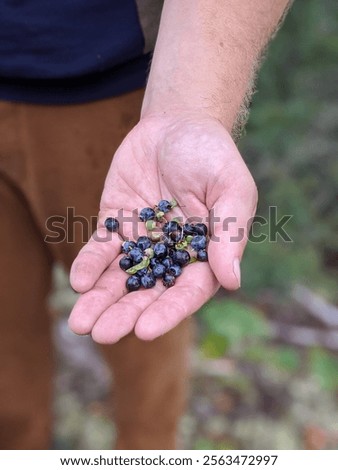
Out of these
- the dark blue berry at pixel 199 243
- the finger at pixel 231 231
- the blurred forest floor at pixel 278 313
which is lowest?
the blurred forest floor at pixel 278 313

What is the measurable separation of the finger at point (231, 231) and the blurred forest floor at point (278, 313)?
1141 millimetres

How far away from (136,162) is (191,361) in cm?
122

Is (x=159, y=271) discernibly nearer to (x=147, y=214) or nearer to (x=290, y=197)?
(x=147, y=214)

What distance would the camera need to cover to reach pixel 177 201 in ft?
4.92

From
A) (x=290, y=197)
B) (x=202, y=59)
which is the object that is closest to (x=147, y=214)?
(x=202, y=59)

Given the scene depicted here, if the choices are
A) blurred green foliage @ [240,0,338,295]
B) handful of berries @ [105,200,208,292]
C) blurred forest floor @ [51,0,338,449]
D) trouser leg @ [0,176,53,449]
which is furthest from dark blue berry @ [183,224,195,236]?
blurred green foliage @ [240,0,338,295]

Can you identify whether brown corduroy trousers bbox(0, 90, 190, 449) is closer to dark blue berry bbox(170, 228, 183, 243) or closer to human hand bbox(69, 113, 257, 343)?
human hand bbox(69, 113, 257, 343)

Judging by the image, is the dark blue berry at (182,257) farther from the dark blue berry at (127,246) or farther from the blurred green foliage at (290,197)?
the blurred green foliage at (290,197)

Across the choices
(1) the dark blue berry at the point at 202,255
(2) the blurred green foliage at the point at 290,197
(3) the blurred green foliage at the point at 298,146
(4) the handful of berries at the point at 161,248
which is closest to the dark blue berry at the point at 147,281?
(4) the handful of berries at the point at 161,248

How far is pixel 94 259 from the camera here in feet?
4.48

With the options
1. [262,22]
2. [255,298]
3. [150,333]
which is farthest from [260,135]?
[150,333]

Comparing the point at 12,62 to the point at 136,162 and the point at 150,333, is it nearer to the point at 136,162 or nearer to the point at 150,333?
the point at 136,162

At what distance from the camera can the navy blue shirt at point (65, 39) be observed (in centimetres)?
154

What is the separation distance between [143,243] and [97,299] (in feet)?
0.77
